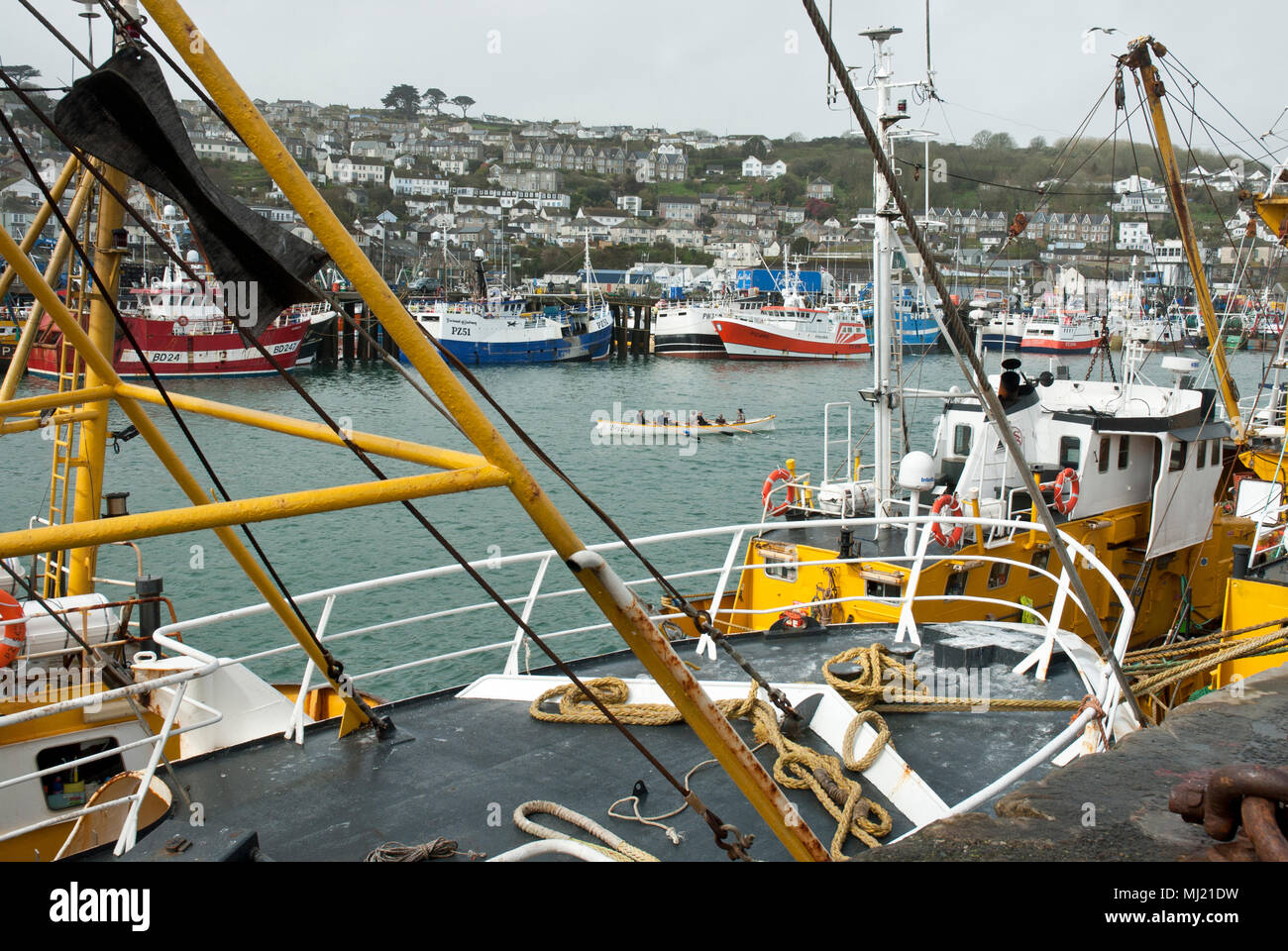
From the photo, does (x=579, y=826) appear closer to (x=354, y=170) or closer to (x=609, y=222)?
(x=609, y=222)

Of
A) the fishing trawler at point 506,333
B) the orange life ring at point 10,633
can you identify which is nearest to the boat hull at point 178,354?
the fishing trawler at point 506,333

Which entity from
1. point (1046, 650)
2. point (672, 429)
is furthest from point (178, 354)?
point (1046, 650)

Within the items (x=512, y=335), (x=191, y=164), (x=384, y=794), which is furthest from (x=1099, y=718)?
(x=512, y=335)

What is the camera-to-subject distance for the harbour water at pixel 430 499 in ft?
67.5

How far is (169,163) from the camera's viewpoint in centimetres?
397

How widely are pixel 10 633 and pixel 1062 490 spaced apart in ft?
44.8

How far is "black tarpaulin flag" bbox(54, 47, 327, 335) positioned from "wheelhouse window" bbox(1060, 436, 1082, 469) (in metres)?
14.9

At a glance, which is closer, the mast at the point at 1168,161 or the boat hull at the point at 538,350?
the mast at the point at 1168,161

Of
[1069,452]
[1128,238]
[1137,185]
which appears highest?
[1128,238]

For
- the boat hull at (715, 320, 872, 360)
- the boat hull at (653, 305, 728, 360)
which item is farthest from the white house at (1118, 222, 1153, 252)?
the boat hull at (653, 305, 728, 360)

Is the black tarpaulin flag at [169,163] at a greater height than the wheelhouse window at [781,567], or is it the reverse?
the black tarpaulin flag at [169,163]

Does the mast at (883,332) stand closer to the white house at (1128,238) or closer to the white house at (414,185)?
the white house at (1128,238)

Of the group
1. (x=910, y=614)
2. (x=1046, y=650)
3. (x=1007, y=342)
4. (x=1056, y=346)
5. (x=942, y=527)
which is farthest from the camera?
(x=1056, y=346)

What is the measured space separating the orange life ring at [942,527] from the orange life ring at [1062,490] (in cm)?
220
